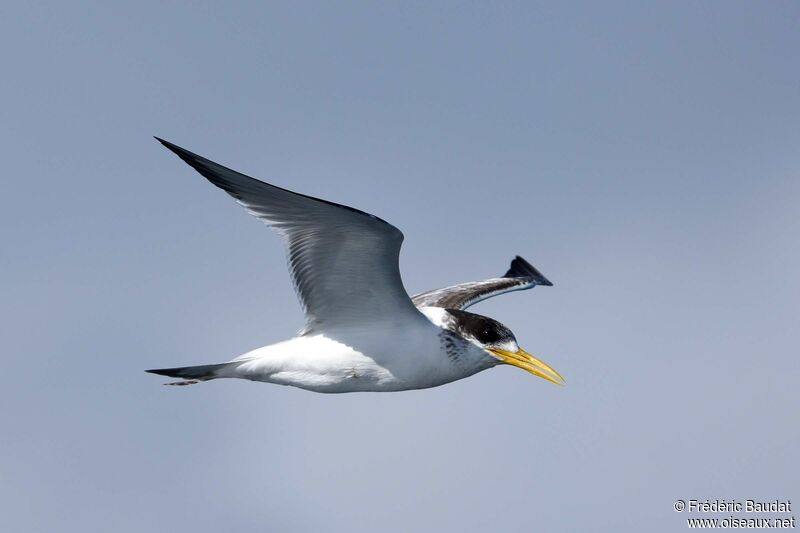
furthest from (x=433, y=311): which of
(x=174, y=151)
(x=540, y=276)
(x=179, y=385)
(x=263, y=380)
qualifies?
(x=540, y=276)

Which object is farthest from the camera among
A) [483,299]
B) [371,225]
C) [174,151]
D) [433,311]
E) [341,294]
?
[483,299]

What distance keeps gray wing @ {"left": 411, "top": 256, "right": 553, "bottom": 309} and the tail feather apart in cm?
424

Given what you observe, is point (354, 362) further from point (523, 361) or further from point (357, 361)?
point (523, 361)

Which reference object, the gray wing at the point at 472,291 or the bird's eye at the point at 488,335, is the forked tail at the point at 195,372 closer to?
the bird's eye at the point at 488,335

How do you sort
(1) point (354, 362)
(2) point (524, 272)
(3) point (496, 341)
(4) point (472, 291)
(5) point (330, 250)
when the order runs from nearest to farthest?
(5) point (330, 250), (1) point (354, 362), (3) point (496, 341), (4) point (472, 291), (2) point (524, 272)

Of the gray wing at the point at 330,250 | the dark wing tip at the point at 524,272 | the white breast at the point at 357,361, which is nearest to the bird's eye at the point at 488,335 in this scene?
the white breast at the point at 357,361

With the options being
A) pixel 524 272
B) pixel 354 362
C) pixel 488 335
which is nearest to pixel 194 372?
pixel 354 362

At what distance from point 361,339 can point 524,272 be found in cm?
758

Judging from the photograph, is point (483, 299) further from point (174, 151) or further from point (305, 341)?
point (174, 151)

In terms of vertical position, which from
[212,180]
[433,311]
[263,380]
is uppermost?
[212,180]

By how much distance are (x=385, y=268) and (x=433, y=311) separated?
1.67 meters

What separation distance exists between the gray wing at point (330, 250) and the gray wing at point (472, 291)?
131 inches

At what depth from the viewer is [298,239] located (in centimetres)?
1316

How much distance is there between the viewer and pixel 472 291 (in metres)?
17.9
